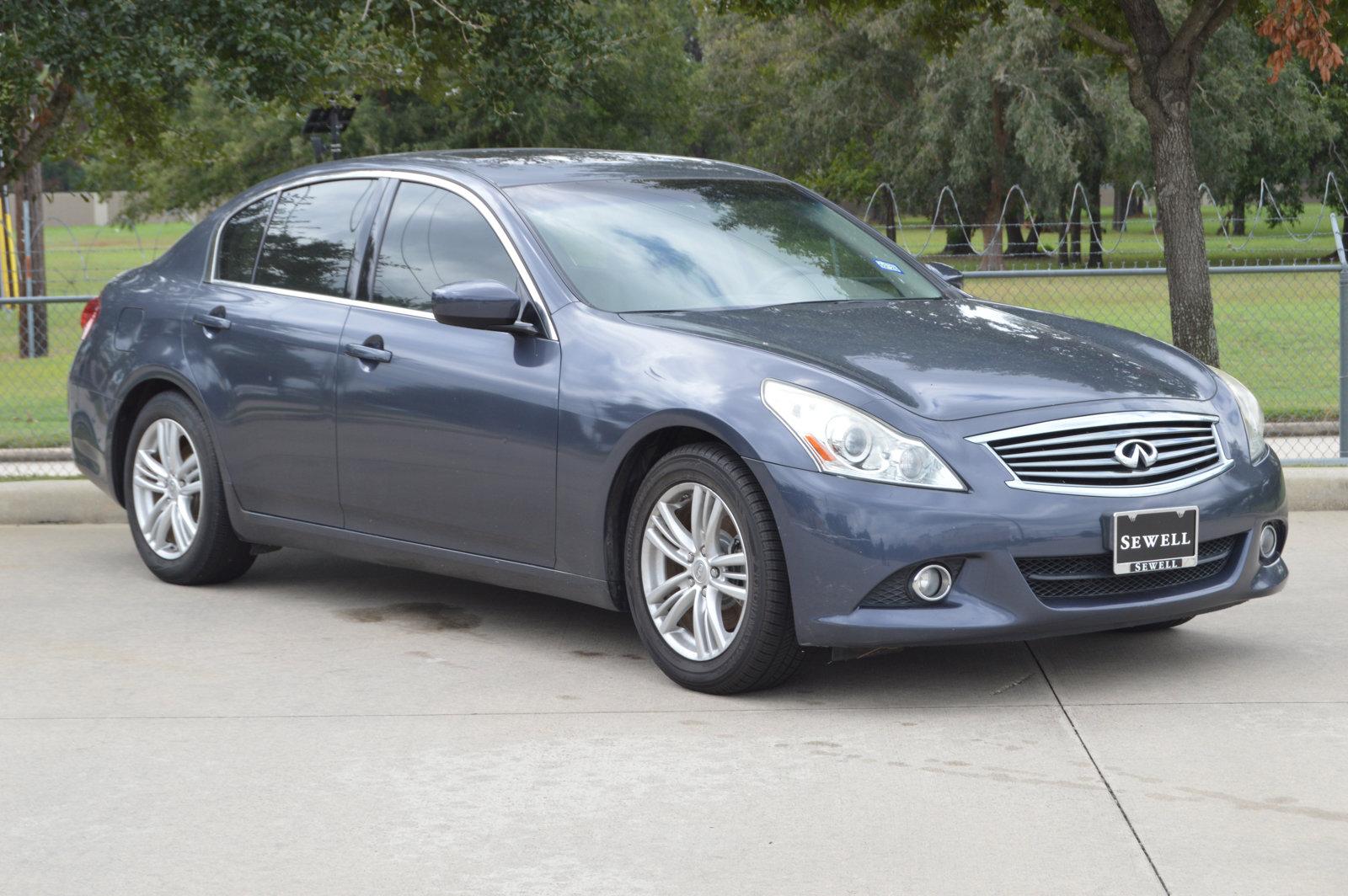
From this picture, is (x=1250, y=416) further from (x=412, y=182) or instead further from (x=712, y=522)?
(x=412, y=182)

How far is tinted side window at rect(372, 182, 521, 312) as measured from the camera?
21.9 ft

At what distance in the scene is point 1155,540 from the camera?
18.5 feet

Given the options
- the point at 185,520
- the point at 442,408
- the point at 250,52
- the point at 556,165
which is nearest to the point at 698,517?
the point at 442,408

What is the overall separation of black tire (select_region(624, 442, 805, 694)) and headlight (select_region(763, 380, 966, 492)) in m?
0.24

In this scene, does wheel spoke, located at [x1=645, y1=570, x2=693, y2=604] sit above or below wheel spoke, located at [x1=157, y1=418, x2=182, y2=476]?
below

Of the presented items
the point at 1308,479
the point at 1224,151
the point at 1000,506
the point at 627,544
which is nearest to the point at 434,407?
the point at 627,544

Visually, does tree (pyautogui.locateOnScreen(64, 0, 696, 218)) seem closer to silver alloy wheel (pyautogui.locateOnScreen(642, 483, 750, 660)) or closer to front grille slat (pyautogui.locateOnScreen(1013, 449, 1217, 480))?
silver alloy wheel (pyautogui.locateOnScreen(642, 483, 750, 660))

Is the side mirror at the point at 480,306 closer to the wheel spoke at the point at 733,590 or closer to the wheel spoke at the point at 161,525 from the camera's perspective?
the wheel spoke at the point at 733,590

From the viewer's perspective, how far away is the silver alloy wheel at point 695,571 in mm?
5785

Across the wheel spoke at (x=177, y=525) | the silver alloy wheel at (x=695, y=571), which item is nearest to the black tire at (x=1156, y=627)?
the silver alloy wheel at (x=695, y=571)

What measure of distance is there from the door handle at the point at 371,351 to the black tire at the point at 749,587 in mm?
1250

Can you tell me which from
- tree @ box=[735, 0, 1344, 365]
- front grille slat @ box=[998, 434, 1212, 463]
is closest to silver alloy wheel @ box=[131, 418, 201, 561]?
front grille slat @ box=[998, 434, 1212, 463]

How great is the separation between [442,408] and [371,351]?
0.47 metres

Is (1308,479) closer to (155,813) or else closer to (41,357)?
(155,813)
